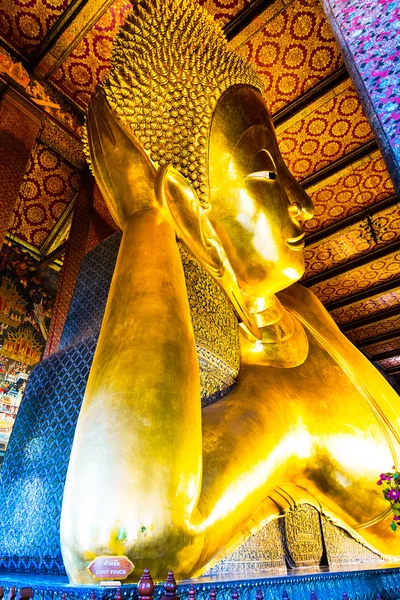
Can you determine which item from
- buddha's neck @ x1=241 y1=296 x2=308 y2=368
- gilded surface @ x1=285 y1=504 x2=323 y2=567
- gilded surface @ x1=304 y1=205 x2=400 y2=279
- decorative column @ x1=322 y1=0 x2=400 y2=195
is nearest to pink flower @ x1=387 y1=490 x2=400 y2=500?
gilded surface @ x1=285 y1=504 x2=323 y2=567

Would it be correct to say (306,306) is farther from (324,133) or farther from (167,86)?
(324,133)

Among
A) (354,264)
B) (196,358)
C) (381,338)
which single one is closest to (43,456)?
(196,358)

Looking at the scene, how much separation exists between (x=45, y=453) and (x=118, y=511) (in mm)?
591

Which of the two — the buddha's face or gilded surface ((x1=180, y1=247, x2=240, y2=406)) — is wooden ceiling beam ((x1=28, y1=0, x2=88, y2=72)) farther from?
gilded surface ((x1=180, y1=247, x2=240, y2=406))

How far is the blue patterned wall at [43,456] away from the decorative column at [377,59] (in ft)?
3.26

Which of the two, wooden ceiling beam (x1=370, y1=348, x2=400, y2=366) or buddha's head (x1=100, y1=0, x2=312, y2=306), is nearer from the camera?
buddha's head (x1=100, y1=0, x2=312, y2=306)

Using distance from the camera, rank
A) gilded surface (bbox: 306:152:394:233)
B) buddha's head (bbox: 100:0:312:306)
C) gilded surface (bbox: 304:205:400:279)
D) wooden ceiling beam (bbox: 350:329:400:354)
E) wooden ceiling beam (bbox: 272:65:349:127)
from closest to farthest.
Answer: buddha's head (bbox: 100:0:312:306)
wooden ceiling beam (bbox: 272:65:349:127)
gilded surface (bbox: 306:152:394:233)
gilded surface (bbox: 304:205:400:279)
wooden ceiling beam (bbox: 350:329:400:354)

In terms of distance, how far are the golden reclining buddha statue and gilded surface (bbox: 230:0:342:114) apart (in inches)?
24.8

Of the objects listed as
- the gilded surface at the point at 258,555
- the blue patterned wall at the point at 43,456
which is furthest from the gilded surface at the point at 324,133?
the gilded surface at the point at 258,555

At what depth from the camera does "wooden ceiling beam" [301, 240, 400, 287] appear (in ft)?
13.5

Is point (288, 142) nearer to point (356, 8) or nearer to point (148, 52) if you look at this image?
point (148, 52)

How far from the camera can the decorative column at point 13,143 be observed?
2.28 metres

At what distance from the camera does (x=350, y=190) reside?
355 cm

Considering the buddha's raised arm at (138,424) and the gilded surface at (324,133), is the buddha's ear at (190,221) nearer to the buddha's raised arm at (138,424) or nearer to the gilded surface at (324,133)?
the buddha's raised arm at (138,424)
